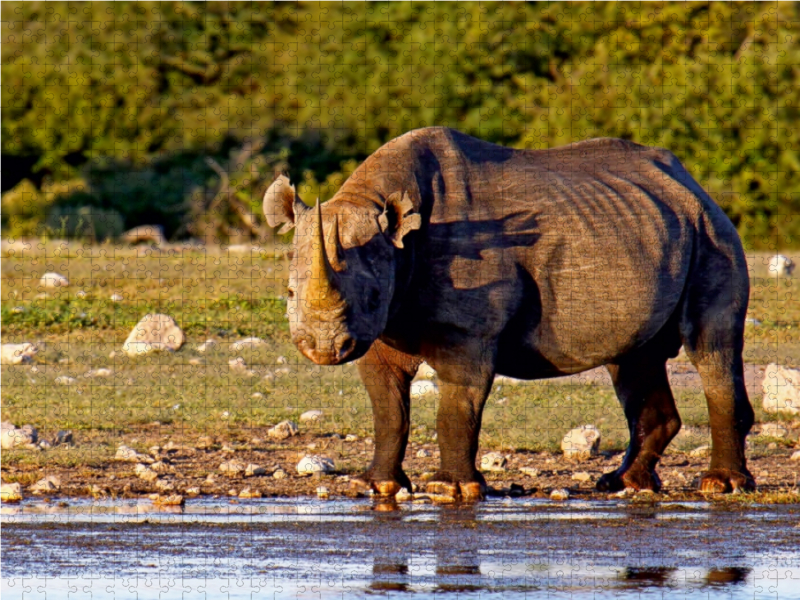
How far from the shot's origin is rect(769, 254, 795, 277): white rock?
1896cm

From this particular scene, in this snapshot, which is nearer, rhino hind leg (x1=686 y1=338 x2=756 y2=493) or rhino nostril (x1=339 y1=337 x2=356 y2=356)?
rhino nostril (x1=339 y1=337 x2=356 y2=356)

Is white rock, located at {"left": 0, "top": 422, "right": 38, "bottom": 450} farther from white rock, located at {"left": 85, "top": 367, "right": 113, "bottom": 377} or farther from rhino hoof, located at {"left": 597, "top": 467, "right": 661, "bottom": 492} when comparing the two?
rhino hoof, located at {"left": 597, "top": 467, "right": 661, "bottom": 492}

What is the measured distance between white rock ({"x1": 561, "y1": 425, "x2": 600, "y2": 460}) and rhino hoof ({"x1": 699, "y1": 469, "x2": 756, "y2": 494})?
120cm

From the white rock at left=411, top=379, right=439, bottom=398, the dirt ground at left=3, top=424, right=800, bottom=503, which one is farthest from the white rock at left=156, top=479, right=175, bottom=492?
the white rock at left=411, top=379, right=439, bottom=398

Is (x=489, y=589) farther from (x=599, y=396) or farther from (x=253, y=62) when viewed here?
(x=253, y=62)

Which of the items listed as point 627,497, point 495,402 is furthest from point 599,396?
point 627,497

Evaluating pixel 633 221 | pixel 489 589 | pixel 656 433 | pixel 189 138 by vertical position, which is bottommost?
pixel 489 589

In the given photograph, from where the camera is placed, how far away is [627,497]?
375 inches

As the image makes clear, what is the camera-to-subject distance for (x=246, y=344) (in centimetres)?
1445

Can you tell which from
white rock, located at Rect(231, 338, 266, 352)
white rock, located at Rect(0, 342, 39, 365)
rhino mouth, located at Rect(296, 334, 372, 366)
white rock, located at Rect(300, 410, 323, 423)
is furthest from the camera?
white rock, located at Rect(231, 338, 266, 352)

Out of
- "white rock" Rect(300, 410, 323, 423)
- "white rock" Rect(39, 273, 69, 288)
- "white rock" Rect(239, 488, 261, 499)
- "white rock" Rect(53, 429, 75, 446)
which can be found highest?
"white rock" Rect(39, 273, 69, 288)

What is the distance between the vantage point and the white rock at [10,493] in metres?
8.86

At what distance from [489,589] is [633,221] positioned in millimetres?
3864

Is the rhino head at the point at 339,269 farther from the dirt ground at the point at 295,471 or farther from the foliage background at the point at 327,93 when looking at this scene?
the foliage background at the point at 327,93
